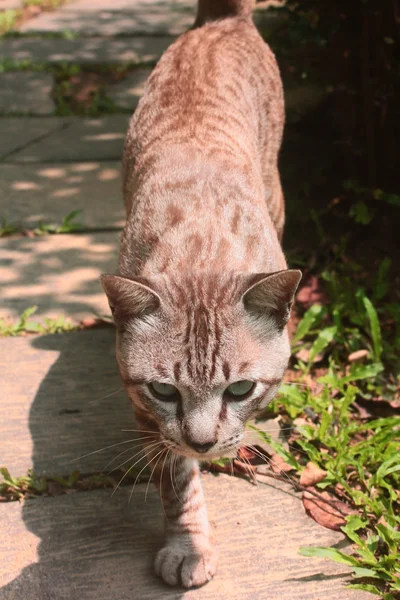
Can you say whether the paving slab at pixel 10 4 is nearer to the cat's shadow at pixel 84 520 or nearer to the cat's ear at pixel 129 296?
the cat's shadow at pixel 84 520

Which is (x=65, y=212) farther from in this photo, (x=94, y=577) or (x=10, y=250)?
(x=94, y=577)

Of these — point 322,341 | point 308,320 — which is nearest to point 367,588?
point 322,341

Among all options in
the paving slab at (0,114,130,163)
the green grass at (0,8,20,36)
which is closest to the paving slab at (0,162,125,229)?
the paving slab at (0,114,130,163)

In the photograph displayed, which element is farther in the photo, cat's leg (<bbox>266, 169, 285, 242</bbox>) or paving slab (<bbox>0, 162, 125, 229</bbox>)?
paving slab (<bbox>0, 162, 125, 229</bbox>)

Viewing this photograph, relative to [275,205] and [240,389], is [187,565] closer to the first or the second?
[240,389]

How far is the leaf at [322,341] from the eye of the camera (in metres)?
4.12

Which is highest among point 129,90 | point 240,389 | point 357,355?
point 240,389

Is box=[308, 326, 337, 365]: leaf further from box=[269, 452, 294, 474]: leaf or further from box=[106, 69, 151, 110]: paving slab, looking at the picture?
box=[106, 69, 151, 110]: paving slab

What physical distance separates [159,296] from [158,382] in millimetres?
318

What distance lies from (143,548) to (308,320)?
5.51ft


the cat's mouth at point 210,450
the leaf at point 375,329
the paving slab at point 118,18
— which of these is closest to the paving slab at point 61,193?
the leaf at point 375,329

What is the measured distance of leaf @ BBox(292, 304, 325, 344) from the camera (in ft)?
13.8

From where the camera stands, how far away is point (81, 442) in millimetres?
3615

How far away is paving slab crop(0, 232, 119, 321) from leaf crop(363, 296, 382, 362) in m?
1.54
